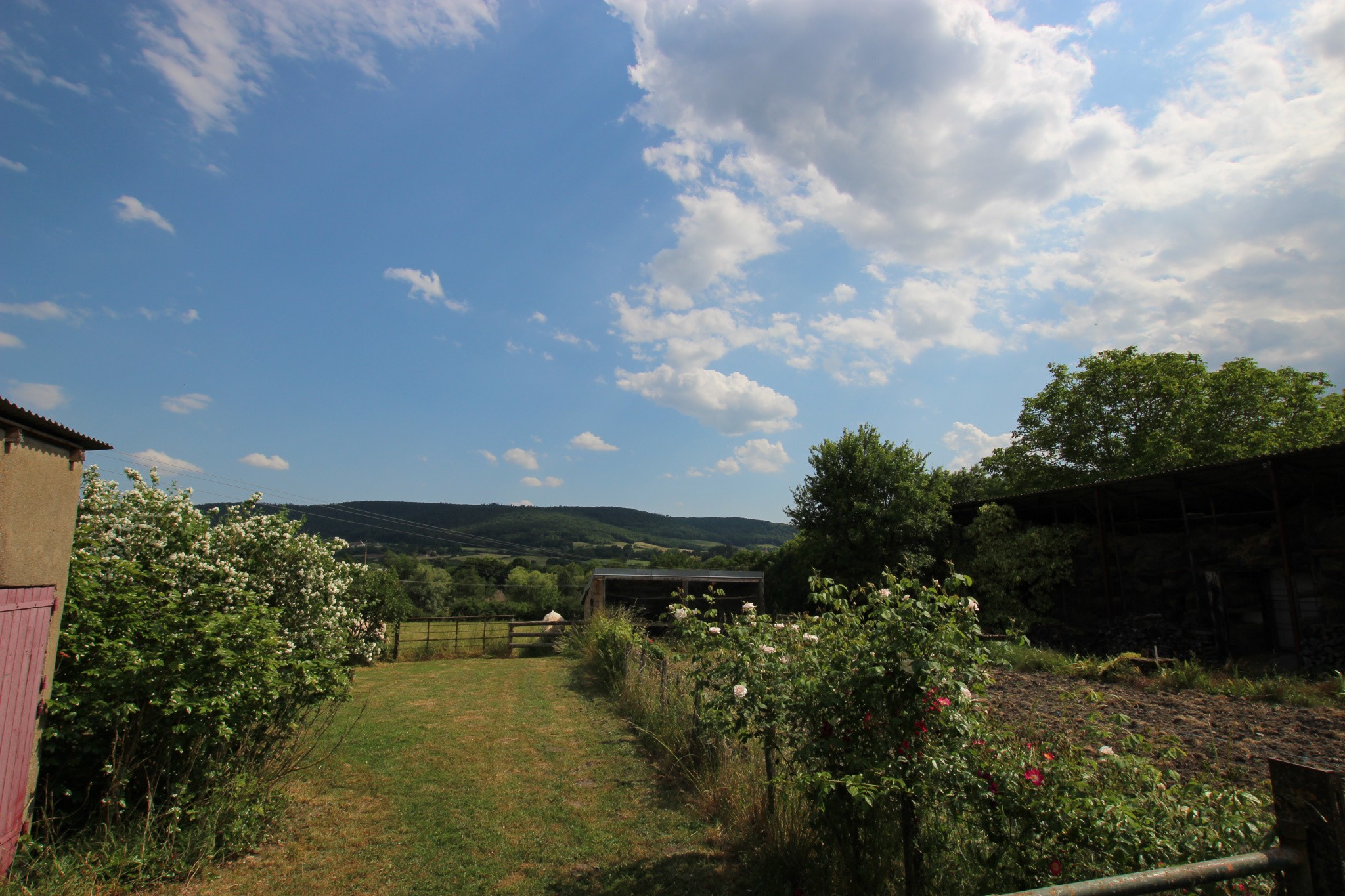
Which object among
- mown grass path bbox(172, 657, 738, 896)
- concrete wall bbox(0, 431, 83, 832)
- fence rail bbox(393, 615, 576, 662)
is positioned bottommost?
fence rail bbox(393, 615, 576, 662)

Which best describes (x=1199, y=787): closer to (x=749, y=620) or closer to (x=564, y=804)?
(x=749, y=620)

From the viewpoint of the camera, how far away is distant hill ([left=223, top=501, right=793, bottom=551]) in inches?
2512

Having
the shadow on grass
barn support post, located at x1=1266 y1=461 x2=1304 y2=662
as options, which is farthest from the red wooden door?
barn support post, located at x1=1266 y1=461 x2=1304 y2=662

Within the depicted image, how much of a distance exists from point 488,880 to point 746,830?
1.90 metres

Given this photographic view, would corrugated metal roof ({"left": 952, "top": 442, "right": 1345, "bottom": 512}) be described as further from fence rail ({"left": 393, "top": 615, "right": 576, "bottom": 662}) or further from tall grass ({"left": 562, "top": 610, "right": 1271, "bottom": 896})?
fence rail ({"left": 393, "top": 615, "right": 576, "bottom": 662})

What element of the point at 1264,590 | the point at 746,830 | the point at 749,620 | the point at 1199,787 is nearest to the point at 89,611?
the point at 749,620

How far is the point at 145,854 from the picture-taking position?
384 centimetres

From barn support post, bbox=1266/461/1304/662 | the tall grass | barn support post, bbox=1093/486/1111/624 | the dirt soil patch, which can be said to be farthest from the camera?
barn support post, bbox=1093/486/1111/624

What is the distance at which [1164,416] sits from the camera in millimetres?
23672

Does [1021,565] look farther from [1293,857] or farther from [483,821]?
[1293,857]

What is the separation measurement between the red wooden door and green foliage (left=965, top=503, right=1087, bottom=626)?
617 inches

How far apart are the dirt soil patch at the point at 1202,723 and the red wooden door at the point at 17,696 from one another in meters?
5.90

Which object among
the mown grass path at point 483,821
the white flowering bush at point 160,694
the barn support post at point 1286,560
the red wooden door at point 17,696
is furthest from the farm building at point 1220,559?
the red wooden door at point 17,696

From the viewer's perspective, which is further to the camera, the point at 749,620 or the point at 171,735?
the point at 749,620
